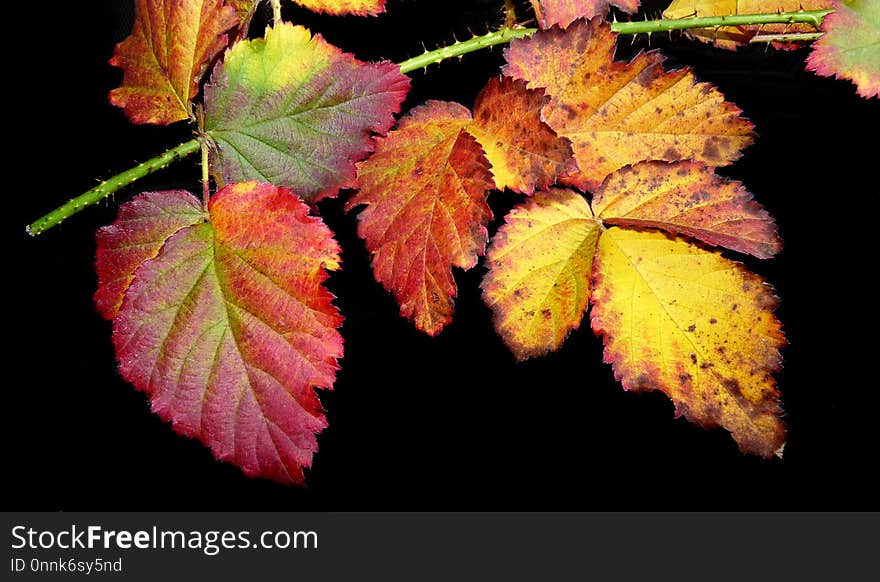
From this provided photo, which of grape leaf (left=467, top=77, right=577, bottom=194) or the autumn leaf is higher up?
the autumn leaf

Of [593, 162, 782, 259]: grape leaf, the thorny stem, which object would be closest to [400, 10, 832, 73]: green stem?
the thorny stem

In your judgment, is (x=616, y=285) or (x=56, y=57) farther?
(x=56, y=57)

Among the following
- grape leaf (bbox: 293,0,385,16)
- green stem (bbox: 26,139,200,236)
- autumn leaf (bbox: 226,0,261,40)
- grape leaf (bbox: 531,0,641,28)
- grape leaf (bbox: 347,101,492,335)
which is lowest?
grape leaf (bbox: 347,101,492,335)

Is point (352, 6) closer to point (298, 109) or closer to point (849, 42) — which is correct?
point (298, 109)

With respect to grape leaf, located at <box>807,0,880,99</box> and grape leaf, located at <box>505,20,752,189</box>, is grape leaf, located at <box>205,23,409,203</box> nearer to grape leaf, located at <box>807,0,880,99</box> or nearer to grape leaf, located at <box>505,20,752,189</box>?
grape leaf, located at <box>505,20,752,189</box>

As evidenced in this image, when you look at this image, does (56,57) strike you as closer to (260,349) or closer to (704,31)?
(260,349)

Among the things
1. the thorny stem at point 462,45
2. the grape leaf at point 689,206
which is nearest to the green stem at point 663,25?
the thorny stem at point 462,45

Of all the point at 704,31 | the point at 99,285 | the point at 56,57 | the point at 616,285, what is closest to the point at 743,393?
the point at 616,285

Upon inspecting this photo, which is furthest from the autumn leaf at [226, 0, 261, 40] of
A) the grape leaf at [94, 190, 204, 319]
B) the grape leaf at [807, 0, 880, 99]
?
the grape leaf at [807, 0, 880, 99]
